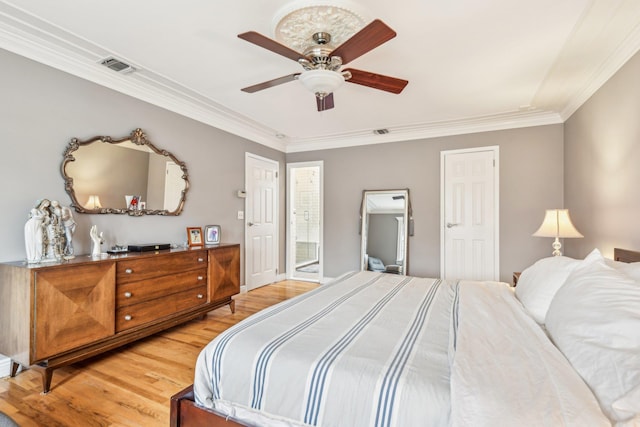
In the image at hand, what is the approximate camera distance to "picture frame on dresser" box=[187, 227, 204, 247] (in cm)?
347

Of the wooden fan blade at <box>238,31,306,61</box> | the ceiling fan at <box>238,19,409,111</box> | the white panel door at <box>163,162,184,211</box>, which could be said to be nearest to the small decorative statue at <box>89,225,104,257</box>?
the white panel door at <box>163,162,184,211</box>

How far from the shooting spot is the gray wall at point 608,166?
221cm

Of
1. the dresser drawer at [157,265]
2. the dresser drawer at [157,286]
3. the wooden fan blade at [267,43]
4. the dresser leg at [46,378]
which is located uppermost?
the wooden fan blade at [267,43]

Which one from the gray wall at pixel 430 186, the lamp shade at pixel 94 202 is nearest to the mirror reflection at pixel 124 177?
the lamp shade at pixel 94 202

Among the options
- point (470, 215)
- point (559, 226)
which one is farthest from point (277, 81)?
point (470, 215)

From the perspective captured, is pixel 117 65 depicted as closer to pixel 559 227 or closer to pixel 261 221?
pixel 261 221

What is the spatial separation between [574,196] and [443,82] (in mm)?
2031

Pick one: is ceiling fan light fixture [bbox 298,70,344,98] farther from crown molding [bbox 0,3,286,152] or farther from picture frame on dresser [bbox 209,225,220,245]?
picture frame on dresser [bbox 209,225,220,245]

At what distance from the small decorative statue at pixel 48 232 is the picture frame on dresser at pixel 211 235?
146 centimetres

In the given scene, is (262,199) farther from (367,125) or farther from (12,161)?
(12,161)

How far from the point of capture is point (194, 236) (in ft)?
11.6

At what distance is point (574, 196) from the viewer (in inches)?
135

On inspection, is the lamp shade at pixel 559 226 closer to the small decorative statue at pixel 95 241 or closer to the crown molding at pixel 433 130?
the crown molding at pixel 433 130

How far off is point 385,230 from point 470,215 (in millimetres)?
1194
